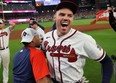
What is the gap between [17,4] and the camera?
5788 cm

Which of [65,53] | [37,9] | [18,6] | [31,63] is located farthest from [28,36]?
[37,9]

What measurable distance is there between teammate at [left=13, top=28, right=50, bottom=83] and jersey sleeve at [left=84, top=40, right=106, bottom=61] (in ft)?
1.58

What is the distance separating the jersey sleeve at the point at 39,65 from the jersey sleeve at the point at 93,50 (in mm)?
478

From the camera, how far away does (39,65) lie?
2.85 m

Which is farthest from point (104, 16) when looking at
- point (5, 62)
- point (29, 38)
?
point (29, 38)

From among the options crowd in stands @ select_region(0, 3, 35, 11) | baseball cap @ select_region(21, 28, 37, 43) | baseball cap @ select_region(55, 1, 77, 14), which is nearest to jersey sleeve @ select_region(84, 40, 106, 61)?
baseball cap @ select_region(55, 1, 77, 14)

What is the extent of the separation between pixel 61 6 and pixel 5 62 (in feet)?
18.3

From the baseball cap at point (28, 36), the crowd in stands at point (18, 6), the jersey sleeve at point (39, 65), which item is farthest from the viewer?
the crowd in stands at point (18, 6)

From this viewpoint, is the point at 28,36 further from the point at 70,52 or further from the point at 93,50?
the point at 93,50

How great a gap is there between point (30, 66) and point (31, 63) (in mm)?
53

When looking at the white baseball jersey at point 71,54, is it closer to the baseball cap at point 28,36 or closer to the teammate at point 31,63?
the teammate at point 31,63

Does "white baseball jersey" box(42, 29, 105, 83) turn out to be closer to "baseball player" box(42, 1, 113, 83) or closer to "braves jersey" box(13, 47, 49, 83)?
"baseball player" box(42, 1, 113, 83)

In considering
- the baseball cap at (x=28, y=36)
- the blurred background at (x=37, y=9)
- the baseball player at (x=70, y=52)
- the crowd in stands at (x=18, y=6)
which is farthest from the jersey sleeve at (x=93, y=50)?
the crowd in stands at (x=18, y=6)

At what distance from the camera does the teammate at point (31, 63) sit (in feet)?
9.41
